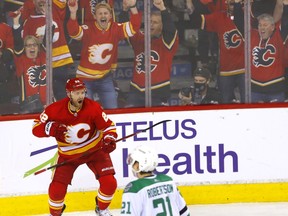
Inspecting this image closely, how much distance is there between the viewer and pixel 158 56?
8.72 metres

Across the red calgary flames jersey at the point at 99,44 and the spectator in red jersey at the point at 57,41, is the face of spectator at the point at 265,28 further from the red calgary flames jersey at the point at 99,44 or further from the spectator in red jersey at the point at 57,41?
the spectator in red jersey at the point at 57,41

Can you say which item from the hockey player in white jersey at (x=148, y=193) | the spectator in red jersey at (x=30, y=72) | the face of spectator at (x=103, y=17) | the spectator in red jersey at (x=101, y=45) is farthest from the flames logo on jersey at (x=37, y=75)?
the hockey player in white jersey at (x=148, y=193)

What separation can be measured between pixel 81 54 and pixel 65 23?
0.92 ft

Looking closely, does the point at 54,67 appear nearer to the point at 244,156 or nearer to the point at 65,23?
the point at 65,23

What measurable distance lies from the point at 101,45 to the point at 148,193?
12.0ft

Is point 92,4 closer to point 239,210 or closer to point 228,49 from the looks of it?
point 228,49

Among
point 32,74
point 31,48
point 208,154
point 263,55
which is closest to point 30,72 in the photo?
point 32,74

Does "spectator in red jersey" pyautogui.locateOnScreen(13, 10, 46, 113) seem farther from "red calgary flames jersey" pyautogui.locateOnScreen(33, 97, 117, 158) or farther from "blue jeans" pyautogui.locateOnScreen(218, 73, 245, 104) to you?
"blue jeans" pyautogui.locateOnScreen(218, 73, 245, 104)

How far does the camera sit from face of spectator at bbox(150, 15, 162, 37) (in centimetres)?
870

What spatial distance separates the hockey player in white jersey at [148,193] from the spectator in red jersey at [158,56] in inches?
137

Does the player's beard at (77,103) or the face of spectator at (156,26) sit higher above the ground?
the face of spectator at (156,26)

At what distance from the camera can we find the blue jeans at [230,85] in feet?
28.8

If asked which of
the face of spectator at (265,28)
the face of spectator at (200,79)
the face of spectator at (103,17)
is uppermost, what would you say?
the face of spectator at (103,17)

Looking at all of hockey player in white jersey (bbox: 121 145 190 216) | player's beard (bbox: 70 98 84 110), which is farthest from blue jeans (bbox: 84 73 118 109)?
hockey player in white jersey (bbox: 121 145 190 216)
